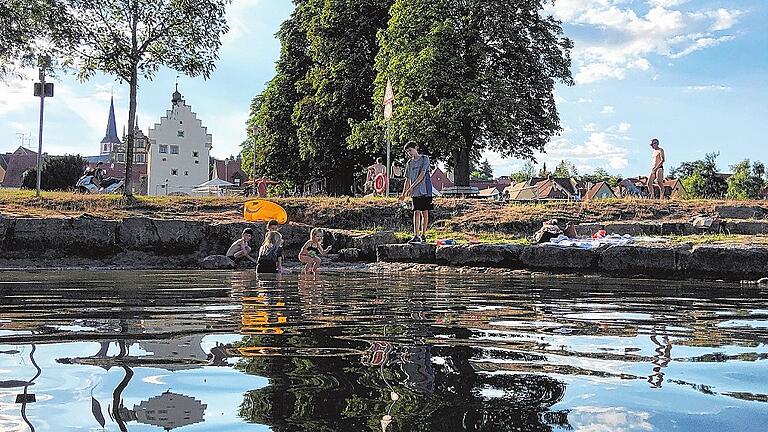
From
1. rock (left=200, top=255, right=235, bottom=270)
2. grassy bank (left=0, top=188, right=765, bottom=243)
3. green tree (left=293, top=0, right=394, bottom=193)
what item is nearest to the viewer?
rock (left=200, top=255, right=235, bottom=270)

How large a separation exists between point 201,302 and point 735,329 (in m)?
4.25

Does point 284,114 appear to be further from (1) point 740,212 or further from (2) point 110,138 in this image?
(2) point 110,138

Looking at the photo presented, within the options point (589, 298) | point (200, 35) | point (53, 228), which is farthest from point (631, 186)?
point (589, 298)

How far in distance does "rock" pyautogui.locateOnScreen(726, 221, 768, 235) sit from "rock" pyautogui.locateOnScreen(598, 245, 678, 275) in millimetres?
7666

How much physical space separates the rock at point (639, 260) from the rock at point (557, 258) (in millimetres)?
239

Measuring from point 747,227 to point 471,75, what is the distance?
54.1 ft

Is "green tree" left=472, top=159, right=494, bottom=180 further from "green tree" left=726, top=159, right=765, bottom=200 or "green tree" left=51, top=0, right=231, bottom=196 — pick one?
"green tree" left=51, top=0, right=231, bottom=196

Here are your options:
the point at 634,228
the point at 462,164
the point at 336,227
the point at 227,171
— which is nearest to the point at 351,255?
the point at 336,227

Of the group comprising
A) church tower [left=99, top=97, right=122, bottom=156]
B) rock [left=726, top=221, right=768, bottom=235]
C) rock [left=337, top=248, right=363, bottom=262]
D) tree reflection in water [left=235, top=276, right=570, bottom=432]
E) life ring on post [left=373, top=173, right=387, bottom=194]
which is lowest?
rock [left=337, top=248, right=363, bottom=262]

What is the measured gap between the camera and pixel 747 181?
9712cm

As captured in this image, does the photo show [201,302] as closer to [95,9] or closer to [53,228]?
[53,228]

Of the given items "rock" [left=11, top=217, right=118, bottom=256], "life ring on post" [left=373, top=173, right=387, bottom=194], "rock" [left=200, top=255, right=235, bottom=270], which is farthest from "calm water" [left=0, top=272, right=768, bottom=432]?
"life ring on post" [left=373, top=173, right=387, bottom=194]

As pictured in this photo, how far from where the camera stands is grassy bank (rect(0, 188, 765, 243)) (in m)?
20.0

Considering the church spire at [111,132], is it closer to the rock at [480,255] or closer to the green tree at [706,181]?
the green tree at [706,181]
